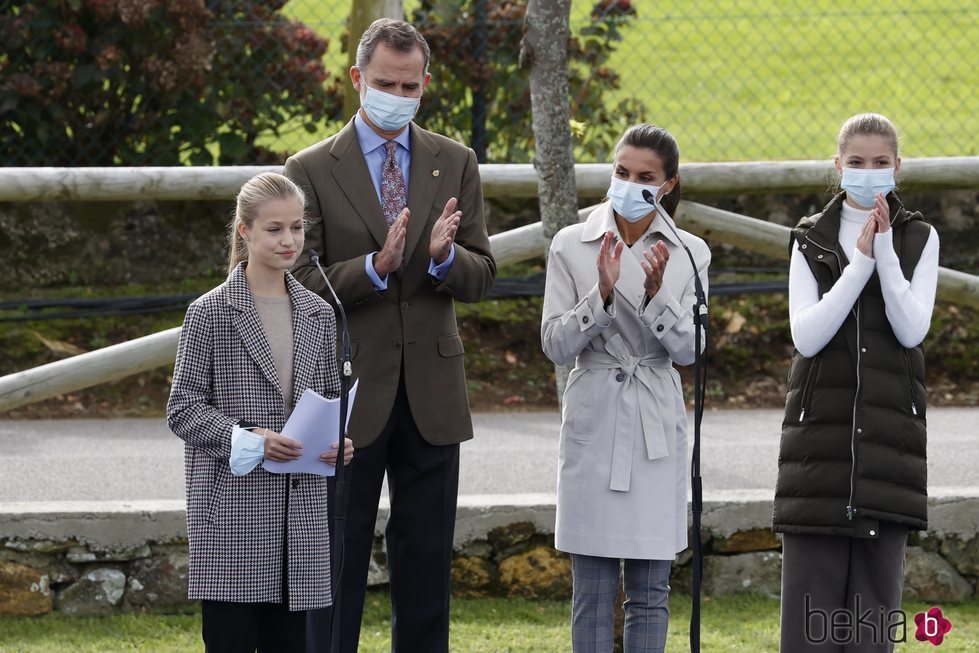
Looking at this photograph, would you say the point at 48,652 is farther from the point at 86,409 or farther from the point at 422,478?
the point at 86,409

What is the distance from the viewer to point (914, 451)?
4.06 meters

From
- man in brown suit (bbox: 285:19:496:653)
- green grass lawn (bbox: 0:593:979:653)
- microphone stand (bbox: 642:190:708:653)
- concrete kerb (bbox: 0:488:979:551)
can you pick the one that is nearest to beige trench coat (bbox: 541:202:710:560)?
microphone stand (bbox: 642:190:708:653)

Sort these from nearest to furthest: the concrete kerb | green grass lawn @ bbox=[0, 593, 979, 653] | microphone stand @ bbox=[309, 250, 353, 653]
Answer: microphone stand @ bbox=[309, 250, 353, 653], green grass lawn @ bbox=[0, 593, 979, 653], the concrete kerb

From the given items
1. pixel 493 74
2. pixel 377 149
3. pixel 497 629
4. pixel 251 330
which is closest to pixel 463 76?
pixel 493 74

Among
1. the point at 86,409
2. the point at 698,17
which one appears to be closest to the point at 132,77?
the point at 86,409

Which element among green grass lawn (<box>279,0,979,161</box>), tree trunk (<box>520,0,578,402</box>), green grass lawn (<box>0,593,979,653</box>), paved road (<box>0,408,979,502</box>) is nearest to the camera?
tree trunk (<box>520,0,578,402</box>)

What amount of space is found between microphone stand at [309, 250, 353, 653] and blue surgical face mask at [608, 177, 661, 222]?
0.82 metres

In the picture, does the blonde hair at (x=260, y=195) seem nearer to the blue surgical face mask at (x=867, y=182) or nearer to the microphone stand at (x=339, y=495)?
the microphone stand at (x=339, y=495)

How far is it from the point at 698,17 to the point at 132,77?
357cm

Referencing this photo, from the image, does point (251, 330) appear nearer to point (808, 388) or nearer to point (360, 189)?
point (360, 189)

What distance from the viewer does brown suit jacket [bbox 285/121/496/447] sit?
4043 millimetres

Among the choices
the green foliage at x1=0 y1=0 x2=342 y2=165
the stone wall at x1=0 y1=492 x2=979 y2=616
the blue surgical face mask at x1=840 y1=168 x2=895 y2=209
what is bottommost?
the stone wall at x1=0 y1=492 x2=979 y2=616

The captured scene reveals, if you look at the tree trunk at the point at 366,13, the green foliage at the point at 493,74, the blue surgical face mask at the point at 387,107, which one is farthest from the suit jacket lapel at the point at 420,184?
the green foliage at the point at 493,74

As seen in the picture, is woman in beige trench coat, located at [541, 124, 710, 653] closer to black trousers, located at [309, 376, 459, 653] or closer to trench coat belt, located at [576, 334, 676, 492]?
trench coat belt, located at [576, 334, 676, 492]
